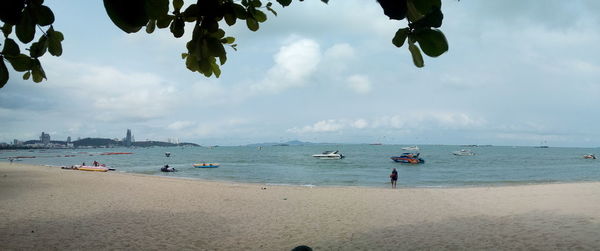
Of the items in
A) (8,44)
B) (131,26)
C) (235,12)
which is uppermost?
(235,12)

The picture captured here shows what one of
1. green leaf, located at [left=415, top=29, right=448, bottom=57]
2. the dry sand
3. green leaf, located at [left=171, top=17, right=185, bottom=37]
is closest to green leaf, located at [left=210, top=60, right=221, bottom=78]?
green leaf, located at [left=171, top=17, right=185, bottom=37]

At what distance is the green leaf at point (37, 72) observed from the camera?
1.45m

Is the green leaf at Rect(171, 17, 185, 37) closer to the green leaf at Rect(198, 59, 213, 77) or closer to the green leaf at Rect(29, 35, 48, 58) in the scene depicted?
the green leaf at Rect(198, 59, 213, 77)

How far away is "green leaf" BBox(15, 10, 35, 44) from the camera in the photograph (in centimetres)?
103

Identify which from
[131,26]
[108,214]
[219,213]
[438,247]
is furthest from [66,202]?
[131,26]

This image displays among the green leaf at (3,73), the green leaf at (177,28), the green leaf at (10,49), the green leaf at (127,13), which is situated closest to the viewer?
the green leaf at (127,13)

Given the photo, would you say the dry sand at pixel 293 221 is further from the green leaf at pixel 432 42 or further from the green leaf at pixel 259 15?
the green leaf at pixel 432 42

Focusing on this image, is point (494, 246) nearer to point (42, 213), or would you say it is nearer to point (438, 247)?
point (438, 247)

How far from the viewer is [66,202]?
45.3 ft

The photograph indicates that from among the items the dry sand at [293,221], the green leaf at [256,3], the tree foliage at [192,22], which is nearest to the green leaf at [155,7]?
the tree foliage at [192,22]

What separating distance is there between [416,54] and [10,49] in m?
1.47

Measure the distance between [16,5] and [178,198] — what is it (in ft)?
51.2

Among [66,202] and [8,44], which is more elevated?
[8,44]

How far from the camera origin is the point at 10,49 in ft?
4.33
